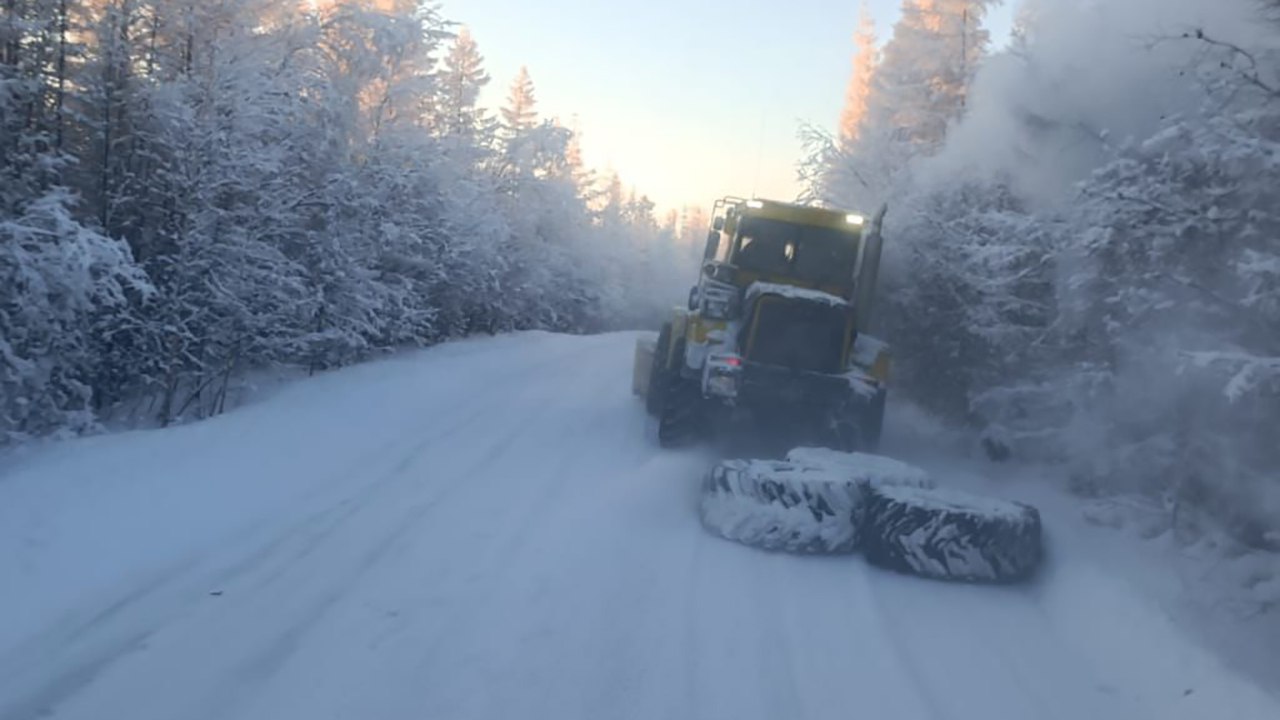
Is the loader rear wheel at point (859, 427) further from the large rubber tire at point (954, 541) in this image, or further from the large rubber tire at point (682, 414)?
the large rubber tire at point (954, 541)

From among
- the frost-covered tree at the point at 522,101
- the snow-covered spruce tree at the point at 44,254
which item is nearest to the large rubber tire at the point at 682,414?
the snow-covered spruce tree at the point at 44,254

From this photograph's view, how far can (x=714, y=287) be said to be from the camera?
11445mm

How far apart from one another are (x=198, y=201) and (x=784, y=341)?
27.6 ft

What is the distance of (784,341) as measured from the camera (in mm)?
10367

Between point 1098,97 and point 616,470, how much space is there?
6.13 m

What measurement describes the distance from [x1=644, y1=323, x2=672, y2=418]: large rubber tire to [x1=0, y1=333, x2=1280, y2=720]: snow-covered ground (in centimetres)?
351

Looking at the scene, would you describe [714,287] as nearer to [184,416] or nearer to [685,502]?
[685,502]

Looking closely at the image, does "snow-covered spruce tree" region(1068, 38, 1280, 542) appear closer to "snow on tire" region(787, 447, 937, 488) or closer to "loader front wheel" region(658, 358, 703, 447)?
"snow on tire" region(787, 447, 937, 488)

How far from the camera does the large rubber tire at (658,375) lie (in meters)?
12.6

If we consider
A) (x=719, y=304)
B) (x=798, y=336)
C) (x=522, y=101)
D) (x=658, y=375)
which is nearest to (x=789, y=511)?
(x=798, y=336)

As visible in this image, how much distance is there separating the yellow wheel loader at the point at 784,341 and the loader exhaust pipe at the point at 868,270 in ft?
0.05

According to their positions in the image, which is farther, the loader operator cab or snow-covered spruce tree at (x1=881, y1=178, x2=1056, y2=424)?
the loader operator cab

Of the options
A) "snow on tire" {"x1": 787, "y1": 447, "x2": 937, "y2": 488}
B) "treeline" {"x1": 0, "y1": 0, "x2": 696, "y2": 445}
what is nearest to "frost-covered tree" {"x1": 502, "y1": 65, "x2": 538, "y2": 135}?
"treeline" {"x1": 0, "y1": 0, "x2": 696, "y2": 445}

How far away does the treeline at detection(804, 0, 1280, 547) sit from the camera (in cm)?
652
